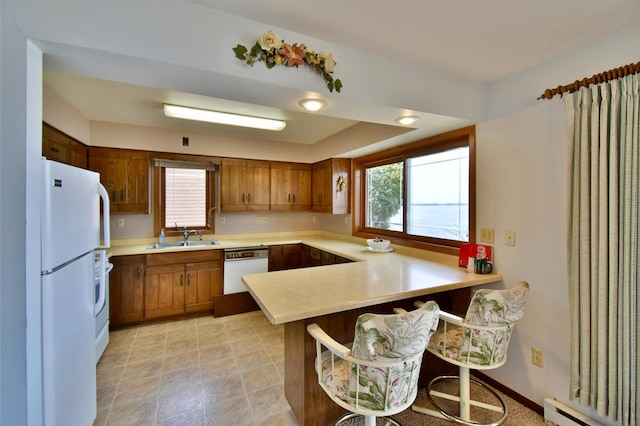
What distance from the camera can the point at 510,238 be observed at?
6.72 ft

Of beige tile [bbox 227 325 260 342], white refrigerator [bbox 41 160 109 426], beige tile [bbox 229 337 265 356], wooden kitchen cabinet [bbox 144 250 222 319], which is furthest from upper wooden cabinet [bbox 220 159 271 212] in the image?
white refrigerator [bbox 41 160 109 426]

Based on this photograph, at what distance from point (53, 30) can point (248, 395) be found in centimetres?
239

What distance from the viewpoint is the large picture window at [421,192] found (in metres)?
2.48

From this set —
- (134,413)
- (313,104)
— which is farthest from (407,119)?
(134,413)

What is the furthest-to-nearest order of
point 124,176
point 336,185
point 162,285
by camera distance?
1. point 336,185
2. point 124,176
3. point 162,285

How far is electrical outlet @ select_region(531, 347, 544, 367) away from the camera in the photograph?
6.13 ft

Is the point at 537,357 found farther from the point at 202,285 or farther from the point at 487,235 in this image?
the point at 202,285

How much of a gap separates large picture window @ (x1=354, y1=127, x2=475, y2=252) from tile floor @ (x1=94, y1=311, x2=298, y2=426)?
186 cm

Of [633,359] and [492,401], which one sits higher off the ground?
[633,359]

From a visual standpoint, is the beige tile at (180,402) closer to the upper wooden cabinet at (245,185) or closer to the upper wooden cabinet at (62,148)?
the upper wooden cabinet at (62,148)

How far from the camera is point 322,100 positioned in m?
1.72

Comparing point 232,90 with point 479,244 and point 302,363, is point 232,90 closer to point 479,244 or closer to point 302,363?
point 302,363

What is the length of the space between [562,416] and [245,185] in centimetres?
391

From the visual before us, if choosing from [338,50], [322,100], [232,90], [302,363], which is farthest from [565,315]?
Answer: [232,90]
